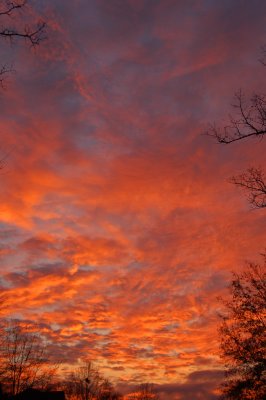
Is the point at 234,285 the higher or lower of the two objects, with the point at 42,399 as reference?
higher

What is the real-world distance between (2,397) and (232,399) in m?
29.0

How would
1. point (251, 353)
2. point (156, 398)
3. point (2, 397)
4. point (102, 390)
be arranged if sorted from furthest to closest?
point (156, 398) < point (102, 390) < point (2, 397) < point (251, 353)

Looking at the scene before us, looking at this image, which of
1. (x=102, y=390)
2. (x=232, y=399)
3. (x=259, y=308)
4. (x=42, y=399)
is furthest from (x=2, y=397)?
(x=102, y=390)

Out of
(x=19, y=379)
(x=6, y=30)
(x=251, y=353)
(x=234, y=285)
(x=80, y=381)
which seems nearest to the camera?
(x=6, y=30)

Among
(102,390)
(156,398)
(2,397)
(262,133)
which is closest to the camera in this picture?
(262,133)

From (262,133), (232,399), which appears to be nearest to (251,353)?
(232,399)

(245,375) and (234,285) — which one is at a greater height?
(234,285)

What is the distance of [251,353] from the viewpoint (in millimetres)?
28250

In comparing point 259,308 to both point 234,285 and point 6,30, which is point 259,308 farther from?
Answer: point 6,30

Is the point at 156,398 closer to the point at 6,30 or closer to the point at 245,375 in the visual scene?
the point at 245,375

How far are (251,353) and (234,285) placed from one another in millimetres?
4838

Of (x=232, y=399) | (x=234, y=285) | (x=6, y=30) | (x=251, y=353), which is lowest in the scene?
(x=232, y=399)

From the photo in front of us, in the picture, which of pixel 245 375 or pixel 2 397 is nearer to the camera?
pixel 245 375

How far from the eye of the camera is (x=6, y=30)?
7.57 metres
